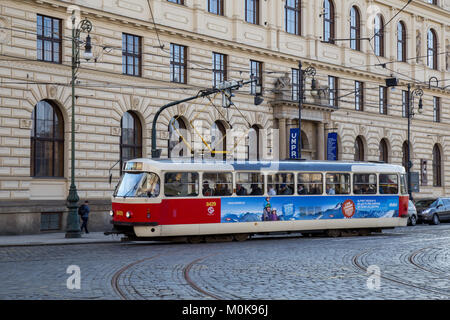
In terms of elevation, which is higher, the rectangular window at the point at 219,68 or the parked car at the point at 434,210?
the rectangular window at the point at 219,68

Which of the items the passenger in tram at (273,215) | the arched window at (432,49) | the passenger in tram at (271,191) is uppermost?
the arched window at (432,49)

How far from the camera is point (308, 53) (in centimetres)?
4144

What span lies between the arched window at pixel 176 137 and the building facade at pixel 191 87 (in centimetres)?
8

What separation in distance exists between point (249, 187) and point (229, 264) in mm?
8420

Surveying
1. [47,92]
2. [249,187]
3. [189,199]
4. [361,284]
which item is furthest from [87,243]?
[361,284]

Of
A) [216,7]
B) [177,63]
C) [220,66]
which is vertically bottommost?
[177,63]

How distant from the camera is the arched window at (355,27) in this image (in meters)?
45.4

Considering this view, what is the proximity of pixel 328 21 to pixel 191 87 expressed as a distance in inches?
542

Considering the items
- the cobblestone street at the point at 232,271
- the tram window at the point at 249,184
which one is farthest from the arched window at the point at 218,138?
the cobblestone street at the point at 232,271

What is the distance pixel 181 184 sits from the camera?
2234 cm

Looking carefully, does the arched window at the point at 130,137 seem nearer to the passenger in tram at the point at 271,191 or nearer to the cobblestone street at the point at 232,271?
the passenger in tram at the point at 271,191

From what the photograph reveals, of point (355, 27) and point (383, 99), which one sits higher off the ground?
point (355, 27)

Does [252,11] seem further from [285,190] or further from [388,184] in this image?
[285,190]

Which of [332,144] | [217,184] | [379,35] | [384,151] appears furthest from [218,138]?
[379,35]
